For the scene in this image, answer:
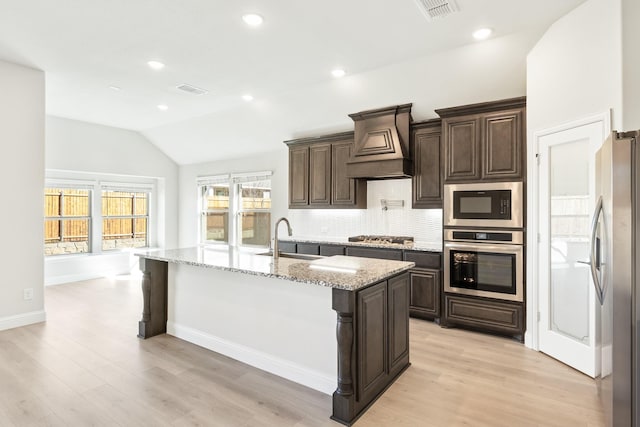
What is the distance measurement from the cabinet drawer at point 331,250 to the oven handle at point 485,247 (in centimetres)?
146

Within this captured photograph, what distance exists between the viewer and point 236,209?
7.30 metres

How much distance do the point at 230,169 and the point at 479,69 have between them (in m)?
5.16

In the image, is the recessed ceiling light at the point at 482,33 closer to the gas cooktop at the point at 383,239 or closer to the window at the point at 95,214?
the gas cooktop at the point at 383,239

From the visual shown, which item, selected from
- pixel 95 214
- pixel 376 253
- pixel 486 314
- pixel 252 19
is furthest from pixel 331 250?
pixel 95 214

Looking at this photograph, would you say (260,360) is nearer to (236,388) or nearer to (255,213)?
(236,388)

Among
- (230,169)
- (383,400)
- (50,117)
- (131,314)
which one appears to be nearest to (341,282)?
(383,400)

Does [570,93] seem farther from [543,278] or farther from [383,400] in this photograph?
[383,400]

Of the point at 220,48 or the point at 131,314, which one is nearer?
the point at 220,48

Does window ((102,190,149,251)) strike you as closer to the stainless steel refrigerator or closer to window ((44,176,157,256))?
window ((44,176,157,256))

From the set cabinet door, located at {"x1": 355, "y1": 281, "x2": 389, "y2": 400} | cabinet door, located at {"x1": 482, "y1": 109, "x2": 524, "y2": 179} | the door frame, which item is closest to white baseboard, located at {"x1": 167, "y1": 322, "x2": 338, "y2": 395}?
cabinet door, located at {"x1": 355, "y1": 281, "x2": 389, "y2": 400}

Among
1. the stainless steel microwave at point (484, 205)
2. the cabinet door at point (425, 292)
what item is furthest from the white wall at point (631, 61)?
the cabinet door at point (425, 292)

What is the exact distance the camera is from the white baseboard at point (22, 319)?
3.94 metres

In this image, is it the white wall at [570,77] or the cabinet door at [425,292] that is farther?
the cabinet door at [425,292]

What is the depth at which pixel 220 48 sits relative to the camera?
11.4 ft
